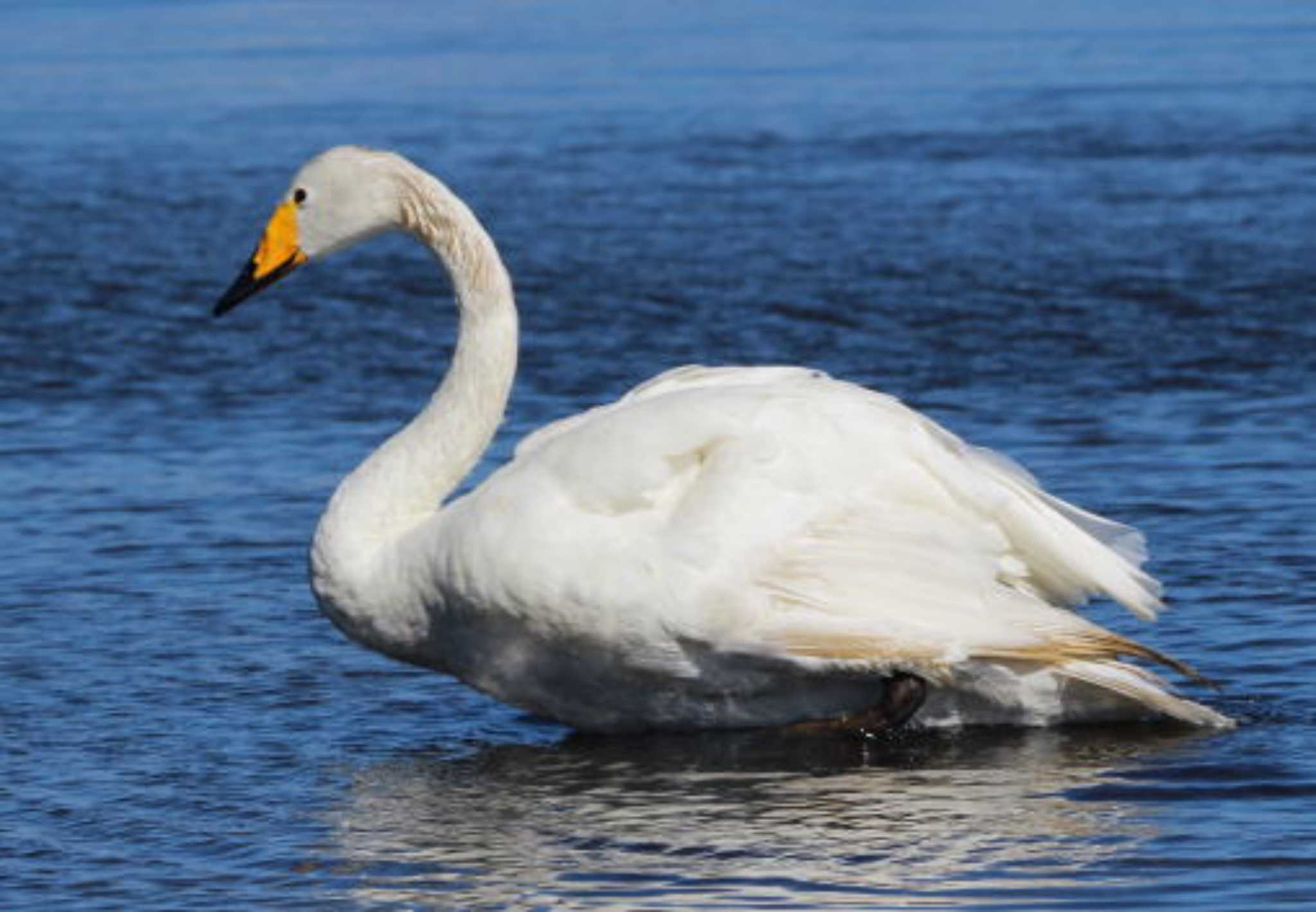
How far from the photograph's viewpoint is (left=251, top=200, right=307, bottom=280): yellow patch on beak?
8.29m

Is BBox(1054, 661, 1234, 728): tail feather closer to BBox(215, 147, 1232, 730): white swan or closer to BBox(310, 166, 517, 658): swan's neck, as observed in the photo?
BBox(215, 147, 1232, 730): white swan

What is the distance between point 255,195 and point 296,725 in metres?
9.54

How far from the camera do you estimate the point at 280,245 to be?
8.34m

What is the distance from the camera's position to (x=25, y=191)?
17312 mm

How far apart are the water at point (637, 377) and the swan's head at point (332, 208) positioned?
3.57 feet

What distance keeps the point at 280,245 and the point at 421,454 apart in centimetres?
82

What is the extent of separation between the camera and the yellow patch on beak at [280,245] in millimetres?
8289

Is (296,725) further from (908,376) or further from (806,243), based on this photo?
(806,243)

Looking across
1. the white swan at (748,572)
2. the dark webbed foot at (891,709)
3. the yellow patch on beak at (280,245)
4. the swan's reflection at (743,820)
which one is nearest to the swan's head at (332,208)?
the yellow patch on beak at (280,245)

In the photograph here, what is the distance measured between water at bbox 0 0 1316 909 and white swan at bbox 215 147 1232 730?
0.49 feet

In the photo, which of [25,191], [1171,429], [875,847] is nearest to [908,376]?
[1171,429]

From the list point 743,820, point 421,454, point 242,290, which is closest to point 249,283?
point 242,290

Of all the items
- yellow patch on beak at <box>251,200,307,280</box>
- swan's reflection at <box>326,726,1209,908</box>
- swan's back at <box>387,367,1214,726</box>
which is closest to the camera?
swan's reflection at <box>326,726,1209,908</box>

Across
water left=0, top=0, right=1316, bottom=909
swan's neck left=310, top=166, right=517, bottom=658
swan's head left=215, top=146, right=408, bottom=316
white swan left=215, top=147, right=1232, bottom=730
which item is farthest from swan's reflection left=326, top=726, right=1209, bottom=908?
swan's head left=215, top=146, right=408, bottom=316
